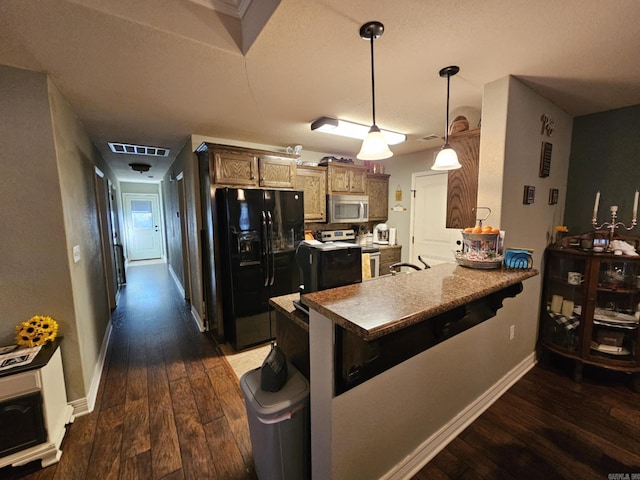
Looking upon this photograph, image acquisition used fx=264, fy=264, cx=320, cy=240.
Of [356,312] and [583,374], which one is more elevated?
[356,312]

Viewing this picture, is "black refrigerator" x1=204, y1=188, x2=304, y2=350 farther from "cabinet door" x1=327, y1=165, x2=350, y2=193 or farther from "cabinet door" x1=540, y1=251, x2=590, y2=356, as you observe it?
"cabinet door" x1=540, y1=251, x2=590, y2=356

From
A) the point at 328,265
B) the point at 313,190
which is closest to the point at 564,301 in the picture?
the point at 328,265

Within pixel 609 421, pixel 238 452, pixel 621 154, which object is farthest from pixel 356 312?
pixel 621 154

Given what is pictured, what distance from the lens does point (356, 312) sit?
3.34 feet

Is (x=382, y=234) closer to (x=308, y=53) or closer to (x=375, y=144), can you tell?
(x=375, y=144)

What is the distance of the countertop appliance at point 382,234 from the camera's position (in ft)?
14.9

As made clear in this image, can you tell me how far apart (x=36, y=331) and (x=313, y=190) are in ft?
9.66

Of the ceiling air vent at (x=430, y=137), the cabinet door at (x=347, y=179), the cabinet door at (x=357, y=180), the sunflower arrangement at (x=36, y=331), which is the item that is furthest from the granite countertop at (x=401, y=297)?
the cabinet door at (x=357, y=180)

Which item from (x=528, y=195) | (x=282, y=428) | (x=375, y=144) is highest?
(x=375, y=144)

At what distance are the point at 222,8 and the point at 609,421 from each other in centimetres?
373

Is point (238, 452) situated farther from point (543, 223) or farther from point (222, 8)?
point (543, 223)

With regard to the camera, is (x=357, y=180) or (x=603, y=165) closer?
(x=603, y=165)

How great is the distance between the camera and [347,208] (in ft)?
13.3

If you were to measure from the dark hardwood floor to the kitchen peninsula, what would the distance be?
35cm
